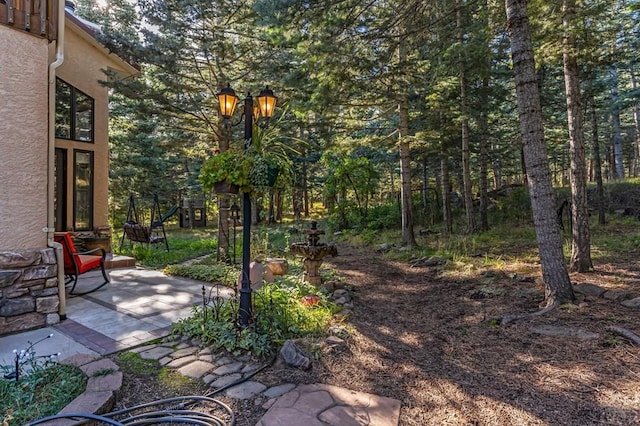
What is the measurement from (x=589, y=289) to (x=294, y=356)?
138 inches

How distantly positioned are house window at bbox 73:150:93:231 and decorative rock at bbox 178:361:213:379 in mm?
5390

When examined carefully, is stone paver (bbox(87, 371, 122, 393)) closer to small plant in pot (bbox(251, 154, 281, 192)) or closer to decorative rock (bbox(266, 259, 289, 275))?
small plant in pot (bbox(251, 154, 281, 192))

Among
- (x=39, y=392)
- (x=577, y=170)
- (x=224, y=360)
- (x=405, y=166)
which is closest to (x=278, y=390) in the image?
(x=224, y=360)

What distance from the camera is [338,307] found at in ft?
13.0

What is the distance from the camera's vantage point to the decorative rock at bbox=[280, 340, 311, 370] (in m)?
2.56

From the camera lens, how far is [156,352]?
2.84 metres

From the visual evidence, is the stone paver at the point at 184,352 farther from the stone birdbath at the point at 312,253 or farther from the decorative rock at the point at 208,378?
the stone birdbath at the point at 312,253

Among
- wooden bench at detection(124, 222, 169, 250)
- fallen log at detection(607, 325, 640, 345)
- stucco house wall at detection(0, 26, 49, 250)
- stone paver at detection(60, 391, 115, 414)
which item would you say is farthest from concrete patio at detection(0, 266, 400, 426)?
fallen log at detection(607, 325, 640, 345)

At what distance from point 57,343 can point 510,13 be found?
5.43 m

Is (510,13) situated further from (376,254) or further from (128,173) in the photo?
(128,173)

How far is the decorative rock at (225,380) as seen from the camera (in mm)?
2326

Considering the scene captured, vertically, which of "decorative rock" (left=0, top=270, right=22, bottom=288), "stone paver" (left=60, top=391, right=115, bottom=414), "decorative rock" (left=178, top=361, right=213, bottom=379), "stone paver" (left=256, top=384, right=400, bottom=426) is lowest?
"stone paver" (left=256, top=384, right=400, bottom=426)

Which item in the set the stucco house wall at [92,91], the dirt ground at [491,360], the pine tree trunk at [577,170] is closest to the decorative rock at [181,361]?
the dirt ground at [491,360]

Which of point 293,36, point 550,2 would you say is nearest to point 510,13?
point 550,2
